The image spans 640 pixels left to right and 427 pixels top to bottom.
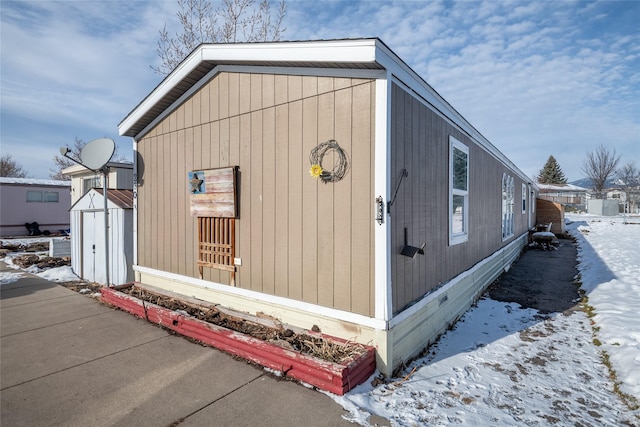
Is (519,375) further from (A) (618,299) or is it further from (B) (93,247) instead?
(B) (93,247)

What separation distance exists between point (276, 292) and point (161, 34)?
11.2 meters

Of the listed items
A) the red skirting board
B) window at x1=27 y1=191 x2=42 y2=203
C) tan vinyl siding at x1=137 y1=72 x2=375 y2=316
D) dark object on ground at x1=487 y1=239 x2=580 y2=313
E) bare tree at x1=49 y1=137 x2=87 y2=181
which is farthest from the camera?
bare tree at x1=49 y1=137 x2=87 y2=181

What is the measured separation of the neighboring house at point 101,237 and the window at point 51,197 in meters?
12.4

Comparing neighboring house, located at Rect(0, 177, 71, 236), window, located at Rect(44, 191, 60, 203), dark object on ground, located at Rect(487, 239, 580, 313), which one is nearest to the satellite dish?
dark object on ground, located at Rect(487, 239, 580, 313)

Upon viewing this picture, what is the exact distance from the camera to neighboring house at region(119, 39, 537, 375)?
2.90 meters

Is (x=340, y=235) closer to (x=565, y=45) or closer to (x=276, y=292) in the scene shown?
(x=276, y=292)

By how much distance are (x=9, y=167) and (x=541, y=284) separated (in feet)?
139

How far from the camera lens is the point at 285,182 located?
3.52 metres

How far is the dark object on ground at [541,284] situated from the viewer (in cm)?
534

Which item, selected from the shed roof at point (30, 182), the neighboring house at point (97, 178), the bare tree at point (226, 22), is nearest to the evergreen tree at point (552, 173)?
the bare tree at point (226, 22)

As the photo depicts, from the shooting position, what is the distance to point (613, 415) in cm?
239

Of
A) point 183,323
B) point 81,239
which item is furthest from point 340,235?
point 81,239

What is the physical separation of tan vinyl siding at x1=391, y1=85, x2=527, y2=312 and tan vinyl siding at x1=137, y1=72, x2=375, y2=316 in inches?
12.7

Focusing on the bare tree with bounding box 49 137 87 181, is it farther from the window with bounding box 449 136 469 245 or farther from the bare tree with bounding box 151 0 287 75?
the window with bounding box 449 136 469 245
